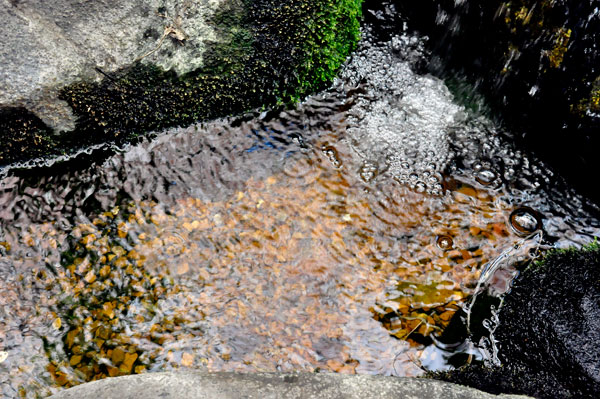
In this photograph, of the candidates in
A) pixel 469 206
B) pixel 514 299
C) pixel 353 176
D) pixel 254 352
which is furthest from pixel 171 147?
pixel 514 299

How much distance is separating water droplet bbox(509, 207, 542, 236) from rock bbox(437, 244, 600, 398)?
37cm

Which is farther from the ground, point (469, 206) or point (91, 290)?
point (469, 206)

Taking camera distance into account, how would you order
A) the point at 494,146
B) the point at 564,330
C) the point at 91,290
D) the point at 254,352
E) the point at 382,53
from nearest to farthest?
1. the point at 564,330
2. the point at 254,352
3. the point at 91,290
4. the point at 494,146
5. the point at 382,53

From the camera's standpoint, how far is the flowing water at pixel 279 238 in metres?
3.21

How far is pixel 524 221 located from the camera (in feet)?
12.0

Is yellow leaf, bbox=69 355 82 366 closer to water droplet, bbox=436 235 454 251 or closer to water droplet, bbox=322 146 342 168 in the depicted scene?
water droplet, bbox=322 146 342 168

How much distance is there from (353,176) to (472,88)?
58.8 inches

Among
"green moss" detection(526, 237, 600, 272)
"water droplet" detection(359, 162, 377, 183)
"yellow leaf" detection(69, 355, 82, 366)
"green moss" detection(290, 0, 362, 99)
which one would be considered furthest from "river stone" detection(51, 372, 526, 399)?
"green moss" detection(290, 0, 362, 99)

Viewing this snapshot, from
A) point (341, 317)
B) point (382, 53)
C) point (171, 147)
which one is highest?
point (382, 53)

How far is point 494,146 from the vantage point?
407 centimetres

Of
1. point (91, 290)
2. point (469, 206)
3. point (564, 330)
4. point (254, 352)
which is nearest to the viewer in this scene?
point (564, 330)

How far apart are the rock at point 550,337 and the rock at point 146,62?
2769mm

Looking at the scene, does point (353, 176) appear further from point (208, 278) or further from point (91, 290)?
point (91, 290)

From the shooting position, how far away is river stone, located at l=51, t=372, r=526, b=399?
1898 millimetres
